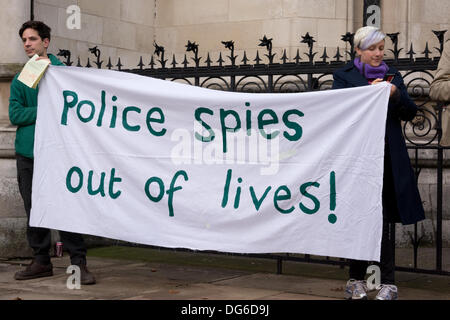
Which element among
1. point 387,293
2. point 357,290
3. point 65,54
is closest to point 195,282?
point 357,290

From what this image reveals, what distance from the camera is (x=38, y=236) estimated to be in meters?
7.30

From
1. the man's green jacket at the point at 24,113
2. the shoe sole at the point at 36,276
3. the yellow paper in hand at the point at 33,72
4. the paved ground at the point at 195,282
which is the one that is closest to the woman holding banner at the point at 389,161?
the paved ground at the point at 195,282

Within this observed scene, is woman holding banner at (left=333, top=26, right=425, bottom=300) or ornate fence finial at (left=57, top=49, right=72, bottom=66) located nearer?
woman holding banner at (left=333, top=26, right=425, bottom=300)

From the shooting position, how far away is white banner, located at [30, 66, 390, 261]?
239 inches

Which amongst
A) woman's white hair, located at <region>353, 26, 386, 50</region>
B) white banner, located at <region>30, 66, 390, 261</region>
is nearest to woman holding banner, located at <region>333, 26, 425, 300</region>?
woman's white hair, located at <region>353, 26, 386, 50</region>

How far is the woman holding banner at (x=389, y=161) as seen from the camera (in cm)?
599

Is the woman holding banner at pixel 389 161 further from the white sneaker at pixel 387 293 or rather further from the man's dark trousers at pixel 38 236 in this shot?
the man's dark trousers at pixel 38 236

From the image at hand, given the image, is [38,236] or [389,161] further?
[38,236]

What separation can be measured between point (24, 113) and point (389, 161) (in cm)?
306

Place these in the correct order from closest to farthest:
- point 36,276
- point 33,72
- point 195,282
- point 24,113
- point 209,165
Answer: point 209,165 < point 33,72 < point 24,113 < point 195,282 < point 36,276

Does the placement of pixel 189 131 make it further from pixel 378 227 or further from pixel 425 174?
pixel 425 174

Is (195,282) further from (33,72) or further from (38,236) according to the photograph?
(33,72)

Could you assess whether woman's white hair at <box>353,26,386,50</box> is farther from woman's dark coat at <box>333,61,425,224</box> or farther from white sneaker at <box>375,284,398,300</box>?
white sneaker at <box>375,284,398,300</box>
